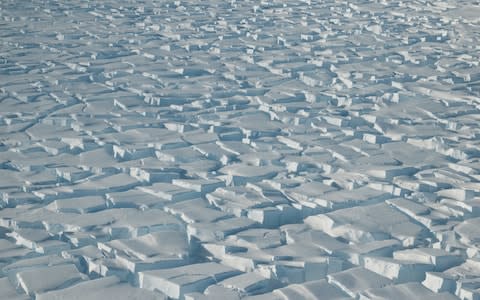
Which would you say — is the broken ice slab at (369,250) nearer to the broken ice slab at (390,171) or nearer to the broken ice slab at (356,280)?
the broken ice slab at (356,280)

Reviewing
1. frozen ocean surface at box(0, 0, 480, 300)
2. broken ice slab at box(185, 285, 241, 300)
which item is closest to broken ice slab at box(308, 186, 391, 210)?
frozen ocean surface at box(0, 0, 480, 300)

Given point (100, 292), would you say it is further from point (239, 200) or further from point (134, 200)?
point (239, 200)

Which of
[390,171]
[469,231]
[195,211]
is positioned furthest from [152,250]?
[390,171]

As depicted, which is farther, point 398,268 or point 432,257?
point 432,257

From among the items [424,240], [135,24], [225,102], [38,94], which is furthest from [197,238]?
[135,24]

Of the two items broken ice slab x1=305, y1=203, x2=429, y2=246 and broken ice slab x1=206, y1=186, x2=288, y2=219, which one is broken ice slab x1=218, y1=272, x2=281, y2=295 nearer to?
broken ice slab x1=305, y1=203, x2=429, y2=246

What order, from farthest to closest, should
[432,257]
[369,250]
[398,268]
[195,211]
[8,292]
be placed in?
[195,211] → [369,250] → [432,257] → [398,268] → [8,292]

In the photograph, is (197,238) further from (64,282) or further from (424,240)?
(424,240)
